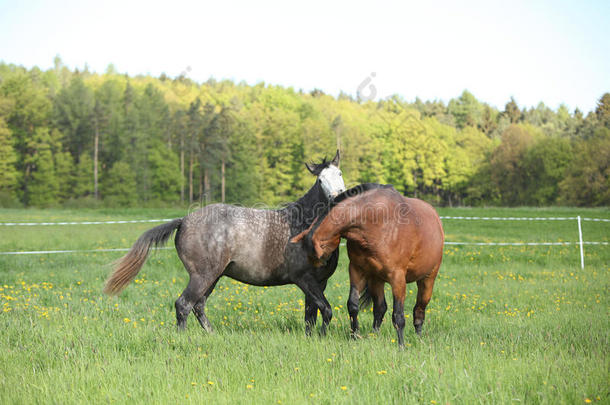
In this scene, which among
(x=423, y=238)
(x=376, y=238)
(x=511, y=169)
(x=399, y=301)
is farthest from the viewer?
(x=511, y=169)

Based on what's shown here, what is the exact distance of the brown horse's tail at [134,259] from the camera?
643 centimetres

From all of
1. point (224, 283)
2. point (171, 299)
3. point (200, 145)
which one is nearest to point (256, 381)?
point (171, 299)

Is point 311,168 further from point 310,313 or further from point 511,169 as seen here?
point 511,169

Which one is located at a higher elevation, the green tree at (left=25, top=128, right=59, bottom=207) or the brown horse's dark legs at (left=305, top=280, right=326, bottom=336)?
the green tree at (left=25, top=128, right=59, bottom=207)

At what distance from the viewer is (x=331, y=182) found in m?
6.21

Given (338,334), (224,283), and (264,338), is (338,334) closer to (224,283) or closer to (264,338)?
(264,338)


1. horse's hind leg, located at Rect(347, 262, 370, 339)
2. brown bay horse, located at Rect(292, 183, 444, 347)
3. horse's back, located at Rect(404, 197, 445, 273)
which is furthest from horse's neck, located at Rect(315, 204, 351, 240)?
horse's back, located at Rect(404, 197, 445, 273)

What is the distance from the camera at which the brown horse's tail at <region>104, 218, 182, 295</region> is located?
643 cm

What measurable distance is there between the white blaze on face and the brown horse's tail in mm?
1959

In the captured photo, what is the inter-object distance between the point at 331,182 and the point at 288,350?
2245 millimetres

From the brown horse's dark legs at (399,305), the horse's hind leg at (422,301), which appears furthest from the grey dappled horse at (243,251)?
the horse's hind leg at (422,301)

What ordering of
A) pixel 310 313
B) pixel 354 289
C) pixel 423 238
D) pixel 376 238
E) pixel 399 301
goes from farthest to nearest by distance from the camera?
pixel 310 313 < pixel 423 238 < pixel 354 289 < pixel 399 301 < pixel 376 238

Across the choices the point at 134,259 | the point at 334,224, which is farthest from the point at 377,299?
the point at 134,259

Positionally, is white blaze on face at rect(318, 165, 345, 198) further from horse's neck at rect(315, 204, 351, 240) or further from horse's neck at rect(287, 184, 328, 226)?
horse's neck at rect(315, 204, 351, 240)
